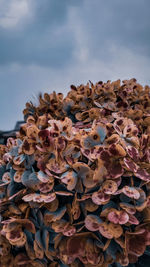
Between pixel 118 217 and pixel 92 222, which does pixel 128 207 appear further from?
pixel 92 222

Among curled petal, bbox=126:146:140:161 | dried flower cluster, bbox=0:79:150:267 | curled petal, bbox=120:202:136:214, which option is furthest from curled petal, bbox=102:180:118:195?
curled petal, bbox=126:146:140:161

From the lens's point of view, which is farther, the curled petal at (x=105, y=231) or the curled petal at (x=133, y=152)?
the curled petal at (x=133, y=152)

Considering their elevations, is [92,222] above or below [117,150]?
below

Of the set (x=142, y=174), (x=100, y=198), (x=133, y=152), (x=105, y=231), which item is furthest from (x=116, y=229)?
(x=133, y=152)

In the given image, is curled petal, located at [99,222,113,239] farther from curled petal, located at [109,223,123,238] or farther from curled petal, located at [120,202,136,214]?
curled petal, located at [120,202,136,214]

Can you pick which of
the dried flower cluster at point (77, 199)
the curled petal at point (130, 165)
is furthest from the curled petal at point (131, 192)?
the curled petal at point (130, 165)

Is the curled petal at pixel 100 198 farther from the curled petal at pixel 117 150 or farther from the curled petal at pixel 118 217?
the curled petal at pixel 117 150

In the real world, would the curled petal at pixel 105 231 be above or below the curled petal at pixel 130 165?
below

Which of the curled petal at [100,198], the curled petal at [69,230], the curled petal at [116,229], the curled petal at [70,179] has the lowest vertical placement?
the curled petal at [116,229]
